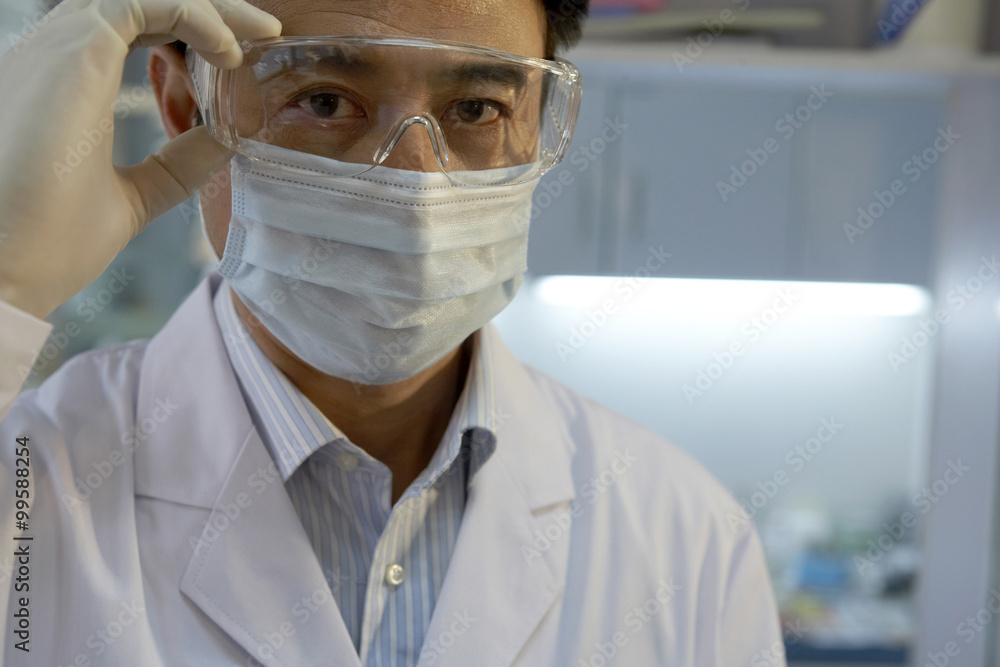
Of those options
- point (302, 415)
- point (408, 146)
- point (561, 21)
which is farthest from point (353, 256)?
point (561, 21)

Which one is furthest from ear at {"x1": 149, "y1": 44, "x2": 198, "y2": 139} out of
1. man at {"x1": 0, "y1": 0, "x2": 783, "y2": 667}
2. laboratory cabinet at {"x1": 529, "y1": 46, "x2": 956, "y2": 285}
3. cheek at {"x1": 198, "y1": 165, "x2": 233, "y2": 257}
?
laboratory cabinet at {"x1": 529, "y1": 46, "x2": 956, "y2": 285}

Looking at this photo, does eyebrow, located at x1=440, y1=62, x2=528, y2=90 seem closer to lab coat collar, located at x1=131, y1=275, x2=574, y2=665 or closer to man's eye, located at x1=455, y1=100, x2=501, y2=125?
man's eye, located at x1=455, y1=100, x2=501, y2=125

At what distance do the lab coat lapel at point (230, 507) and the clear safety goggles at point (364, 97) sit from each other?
34 centimetres

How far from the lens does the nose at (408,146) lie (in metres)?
0.96

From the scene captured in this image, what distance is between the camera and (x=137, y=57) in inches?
98.0

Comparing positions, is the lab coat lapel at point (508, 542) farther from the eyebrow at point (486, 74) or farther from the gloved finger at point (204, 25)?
the gloved finger at point (204, 25)

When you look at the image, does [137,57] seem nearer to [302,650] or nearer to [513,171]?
[513,171]

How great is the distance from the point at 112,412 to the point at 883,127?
237 centimetres

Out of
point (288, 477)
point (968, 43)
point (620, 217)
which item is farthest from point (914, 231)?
point (288, 477)

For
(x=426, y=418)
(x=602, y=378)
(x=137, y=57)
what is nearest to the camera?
(x=426, y=418)

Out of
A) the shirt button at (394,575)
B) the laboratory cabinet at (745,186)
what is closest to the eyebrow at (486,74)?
the shirt button at (394,575)

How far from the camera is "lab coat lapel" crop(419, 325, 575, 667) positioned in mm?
1031

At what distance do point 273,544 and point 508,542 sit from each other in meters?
0.31

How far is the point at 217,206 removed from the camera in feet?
3.49
